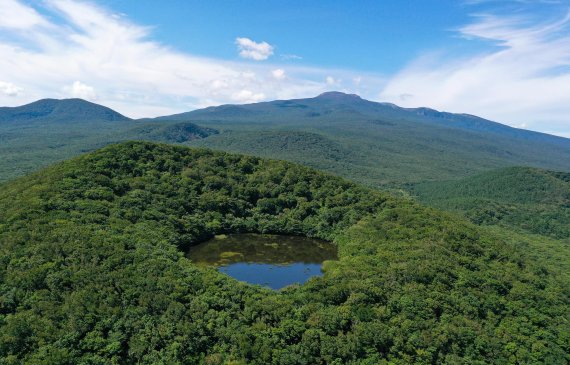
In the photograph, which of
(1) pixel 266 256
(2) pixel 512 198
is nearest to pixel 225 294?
(1) pixel 266 256

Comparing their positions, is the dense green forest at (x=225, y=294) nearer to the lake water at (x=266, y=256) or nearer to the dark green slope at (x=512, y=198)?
the lake water at (x=266, y=256)

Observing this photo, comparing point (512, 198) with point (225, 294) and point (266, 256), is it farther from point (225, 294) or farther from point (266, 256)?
point (225, 294)

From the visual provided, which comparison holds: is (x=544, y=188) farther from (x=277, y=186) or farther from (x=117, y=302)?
(x=117, y=302)

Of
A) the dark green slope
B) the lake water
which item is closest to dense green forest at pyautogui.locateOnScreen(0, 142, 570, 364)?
the lake water

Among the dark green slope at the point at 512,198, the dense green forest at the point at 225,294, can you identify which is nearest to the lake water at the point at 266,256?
the dense green forest at the point at 225,294

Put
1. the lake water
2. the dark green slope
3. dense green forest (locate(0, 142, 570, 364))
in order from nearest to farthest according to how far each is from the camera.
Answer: dense green forest (locate(0, 142, 570, 364)), the lake water, the dark green slope

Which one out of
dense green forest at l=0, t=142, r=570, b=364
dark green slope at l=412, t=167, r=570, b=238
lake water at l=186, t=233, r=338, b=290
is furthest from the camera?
dark green slope at l=412, t=167, r=570, b=238

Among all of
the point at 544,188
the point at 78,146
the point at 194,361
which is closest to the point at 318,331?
the point at 194,361

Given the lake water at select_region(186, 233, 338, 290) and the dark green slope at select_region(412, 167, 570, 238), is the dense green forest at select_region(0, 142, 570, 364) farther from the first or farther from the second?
the dark green slope at select_region(412, 167, 570, 238)
